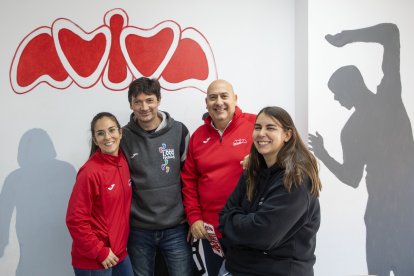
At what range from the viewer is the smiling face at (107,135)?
1.70 m

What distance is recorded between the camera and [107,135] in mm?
1696

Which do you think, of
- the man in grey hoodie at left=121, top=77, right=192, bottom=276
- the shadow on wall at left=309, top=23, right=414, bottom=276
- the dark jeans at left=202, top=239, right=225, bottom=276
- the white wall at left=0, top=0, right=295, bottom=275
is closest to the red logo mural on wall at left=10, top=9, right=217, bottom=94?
the white wall at left=0, top=0, right=295, bottom=275

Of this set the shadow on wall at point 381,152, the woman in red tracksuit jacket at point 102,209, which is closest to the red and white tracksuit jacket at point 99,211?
the woman in red tracksuit jacket at point 102,209

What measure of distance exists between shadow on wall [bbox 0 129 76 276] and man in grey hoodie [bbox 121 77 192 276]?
0.58m

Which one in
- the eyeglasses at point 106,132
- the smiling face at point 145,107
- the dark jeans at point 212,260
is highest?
the smiling face at point 145,107

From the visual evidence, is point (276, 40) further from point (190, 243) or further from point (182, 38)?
point (190, 243)

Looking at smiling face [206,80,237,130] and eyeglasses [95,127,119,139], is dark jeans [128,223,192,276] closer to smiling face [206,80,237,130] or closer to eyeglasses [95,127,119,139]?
eyeglasses [95,127,119,139]

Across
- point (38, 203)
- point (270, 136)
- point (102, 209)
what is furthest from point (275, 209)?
point (38, 203)

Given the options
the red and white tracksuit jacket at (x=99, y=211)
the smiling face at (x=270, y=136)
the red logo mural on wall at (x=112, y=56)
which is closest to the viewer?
the smiling face at (x=270, y=136)

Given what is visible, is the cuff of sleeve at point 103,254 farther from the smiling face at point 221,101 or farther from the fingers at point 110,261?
the smiling face at point 221,101

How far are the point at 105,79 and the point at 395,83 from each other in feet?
6.16

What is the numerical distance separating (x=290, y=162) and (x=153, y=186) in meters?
0.78

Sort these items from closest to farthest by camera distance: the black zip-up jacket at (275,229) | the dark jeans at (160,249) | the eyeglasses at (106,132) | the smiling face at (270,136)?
the black zip-up jacket at (275,229) < the smiling face at (270,136) < the eyeglasses at (106,132) < the dark jeans at (160,249)

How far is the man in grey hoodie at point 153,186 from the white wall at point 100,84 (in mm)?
368
